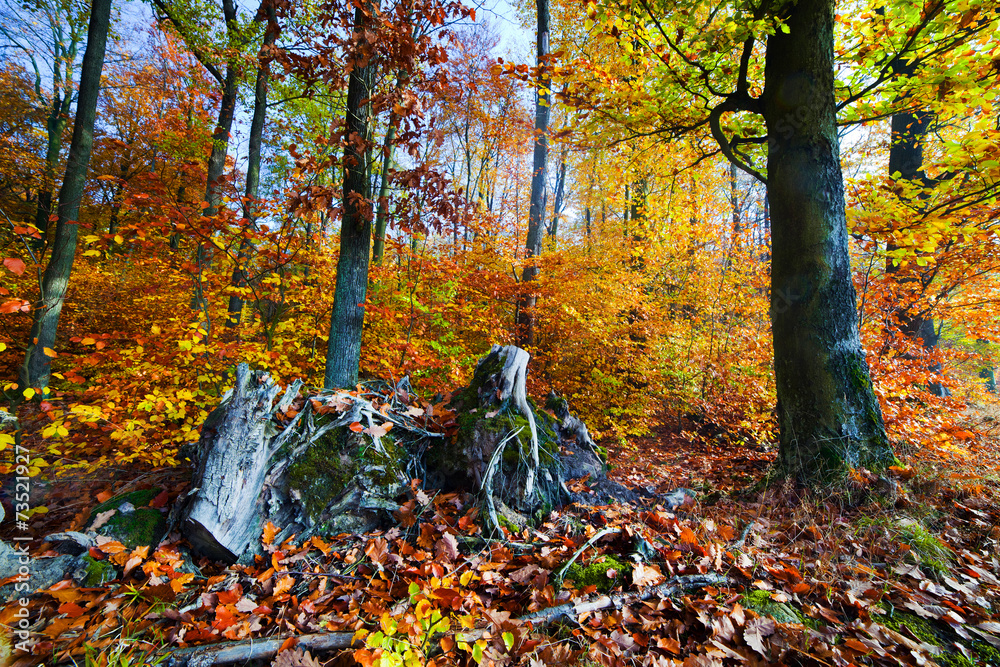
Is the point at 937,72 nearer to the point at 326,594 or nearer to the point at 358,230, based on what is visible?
the point at 358,230

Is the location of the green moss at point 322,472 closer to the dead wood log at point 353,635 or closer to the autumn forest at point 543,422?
the autumn forest at point 543,422

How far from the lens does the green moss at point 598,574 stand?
2.22m

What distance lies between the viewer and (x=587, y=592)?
2.14 meters

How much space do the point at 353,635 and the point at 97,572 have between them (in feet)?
5.69

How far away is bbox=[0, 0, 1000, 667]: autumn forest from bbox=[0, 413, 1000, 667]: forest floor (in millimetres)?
19

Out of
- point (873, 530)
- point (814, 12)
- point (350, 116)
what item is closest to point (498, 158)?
point (350, 116)

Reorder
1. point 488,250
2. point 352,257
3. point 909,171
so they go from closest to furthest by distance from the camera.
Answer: point 352,257 → point 909,171 → point 488,250

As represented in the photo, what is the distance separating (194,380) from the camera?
5715mm

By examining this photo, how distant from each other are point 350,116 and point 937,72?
651cm

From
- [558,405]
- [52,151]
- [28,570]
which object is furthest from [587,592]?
[52,151]

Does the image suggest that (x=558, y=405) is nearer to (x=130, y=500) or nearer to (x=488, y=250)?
(x=130, y=500)

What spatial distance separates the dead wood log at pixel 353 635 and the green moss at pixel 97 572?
94cm

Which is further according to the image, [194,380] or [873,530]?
[194,380]

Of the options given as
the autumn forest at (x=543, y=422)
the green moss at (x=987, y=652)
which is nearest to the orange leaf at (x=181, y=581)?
the autumn forest at (x=543, y=422)
